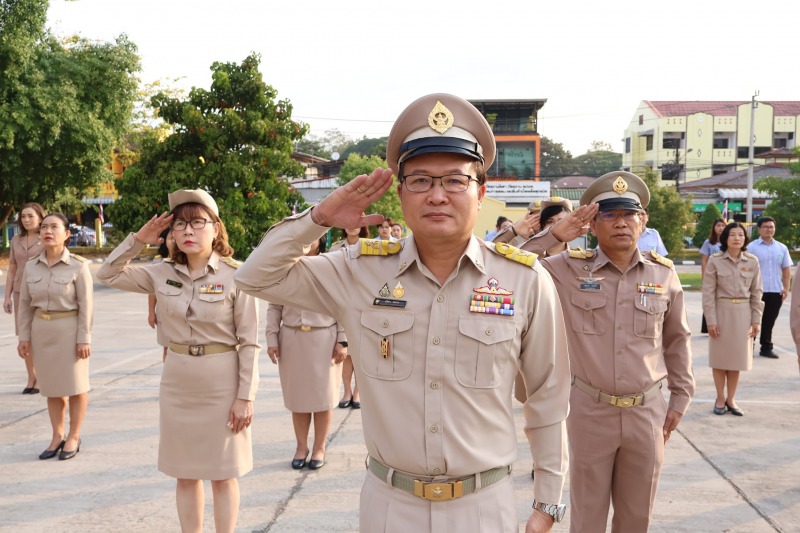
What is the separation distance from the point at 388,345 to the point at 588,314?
1.72 meters

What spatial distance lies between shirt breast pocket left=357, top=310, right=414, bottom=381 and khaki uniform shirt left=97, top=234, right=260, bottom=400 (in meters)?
1.81

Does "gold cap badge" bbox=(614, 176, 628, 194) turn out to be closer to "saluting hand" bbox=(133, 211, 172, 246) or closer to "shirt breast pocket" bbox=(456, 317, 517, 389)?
"shirt breast pocket" bbox=(456, 317, 517, 389)

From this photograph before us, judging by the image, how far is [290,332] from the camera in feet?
18.0

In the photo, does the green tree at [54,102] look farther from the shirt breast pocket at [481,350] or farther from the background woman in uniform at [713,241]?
the shirt breast pocket at [481,350]

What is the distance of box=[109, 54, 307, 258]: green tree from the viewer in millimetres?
17828

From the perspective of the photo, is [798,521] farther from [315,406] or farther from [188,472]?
[188,472]

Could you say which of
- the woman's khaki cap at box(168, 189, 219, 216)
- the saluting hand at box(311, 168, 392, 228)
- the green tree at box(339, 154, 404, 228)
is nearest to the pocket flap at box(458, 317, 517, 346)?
the saluting hand at box(311, 168, 392, 228)

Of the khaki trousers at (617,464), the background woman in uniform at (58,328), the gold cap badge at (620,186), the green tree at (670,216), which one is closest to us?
the khaki trousers at (617,464)

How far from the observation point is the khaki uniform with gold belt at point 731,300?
6.86 m

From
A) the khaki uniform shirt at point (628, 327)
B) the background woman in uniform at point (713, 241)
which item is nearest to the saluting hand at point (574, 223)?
the khaki uniform shirt at point (628, 327)

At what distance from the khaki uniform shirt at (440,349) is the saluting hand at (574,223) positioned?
1.23 m

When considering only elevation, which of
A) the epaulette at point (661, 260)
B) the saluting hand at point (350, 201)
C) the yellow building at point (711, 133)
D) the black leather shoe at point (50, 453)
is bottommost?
the black leather shoe at point (50, 453)

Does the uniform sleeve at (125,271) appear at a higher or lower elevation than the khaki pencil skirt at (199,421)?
higher

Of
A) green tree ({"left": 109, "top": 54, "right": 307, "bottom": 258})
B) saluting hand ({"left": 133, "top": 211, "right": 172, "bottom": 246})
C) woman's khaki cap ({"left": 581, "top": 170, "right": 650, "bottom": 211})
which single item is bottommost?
saluting hand ({"left": 133, "top": 211, "right": 172, "bottom": 246})
